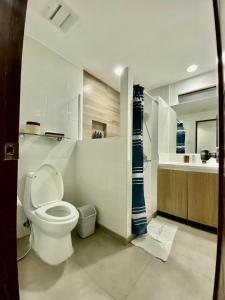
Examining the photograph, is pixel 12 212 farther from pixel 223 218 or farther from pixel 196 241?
pixel 196 241

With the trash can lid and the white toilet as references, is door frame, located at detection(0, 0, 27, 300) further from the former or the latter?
the trash can lid

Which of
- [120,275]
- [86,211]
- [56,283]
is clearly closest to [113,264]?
[120,275]

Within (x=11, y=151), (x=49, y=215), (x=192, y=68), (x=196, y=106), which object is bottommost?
(x=49, y=215)

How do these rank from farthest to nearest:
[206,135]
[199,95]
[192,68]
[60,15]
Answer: [199,95] → [206,135] → [192,68] → [60,15]

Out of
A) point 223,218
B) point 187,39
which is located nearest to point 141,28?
point 187,39

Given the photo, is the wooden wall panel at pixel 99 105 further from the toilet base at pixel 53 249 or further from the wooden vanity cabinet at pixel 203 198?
the wooden vanity cabinet at pixel 203 198

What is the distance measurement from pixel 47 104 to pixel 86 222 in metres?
1.52

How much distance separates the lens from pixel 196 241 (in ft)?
5.49

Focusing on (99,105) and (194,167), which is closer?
(194,167)

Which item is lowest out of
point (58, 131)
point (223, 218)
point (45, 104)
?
point (223, 218)

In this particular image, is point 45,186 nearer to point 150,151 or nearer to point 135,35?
point 150,151

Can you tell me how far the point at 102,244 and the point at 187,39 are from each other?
251 cm

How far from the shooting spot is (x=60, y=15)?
1488 mm

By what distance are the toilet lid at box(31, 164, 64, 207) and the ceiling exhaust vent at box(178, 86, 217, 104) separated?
93.7 inches
